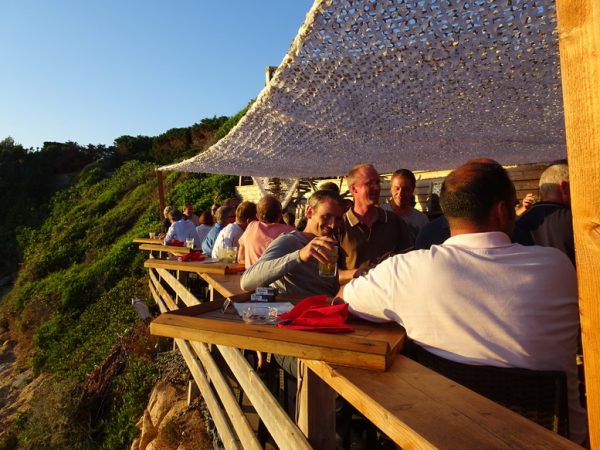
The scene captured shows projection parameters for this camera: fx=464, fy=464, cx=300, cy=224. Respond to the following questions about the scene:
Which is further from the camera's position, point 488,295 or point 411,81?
point 411,81

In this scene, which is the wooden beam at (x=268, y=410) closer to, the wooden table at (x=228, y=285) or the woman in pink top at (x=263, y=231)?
the wooden table at (x=228, y=285)

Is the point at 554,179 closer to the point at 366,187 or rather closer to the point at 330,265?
the point at 366,187

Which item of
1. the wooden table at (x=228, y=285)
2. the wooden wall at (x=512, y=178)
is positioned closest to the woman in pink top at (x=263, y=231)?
the wooden table at (x=228, y=285)

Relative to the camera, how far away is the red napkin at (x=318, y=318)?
4.83ft

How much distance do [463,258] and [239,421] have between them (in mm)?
1820

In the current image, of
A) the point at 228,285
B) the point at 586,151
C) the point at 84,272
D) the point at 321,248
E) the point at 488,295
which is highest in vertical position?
the point at 586,151

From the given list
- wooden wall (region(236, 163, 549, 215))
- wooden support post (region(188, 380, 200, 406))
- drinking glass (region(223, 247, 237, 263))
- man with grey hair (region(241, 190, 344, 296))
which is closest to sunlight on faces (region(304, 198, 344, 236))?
man with grey hair (region(241, 190, 344, 296))

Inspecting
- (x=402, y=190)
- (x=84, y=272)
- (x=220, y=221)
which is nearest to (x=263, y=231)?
(x=402, y=190)

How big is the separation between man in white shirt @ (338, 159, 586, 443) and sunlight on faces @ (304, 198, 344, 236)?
932mm

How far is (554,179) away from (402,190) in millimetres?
1323

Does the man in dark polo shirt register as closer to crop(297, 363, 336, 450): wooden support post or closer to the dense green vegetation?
crop(297, 363, 336, 450): wooden support post

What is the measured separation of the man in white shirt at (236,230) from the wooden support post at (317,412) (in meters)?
2.82

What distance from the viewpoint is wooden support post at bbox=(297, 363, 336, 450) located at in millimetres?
1606

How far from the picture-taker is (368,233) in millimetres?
2842
